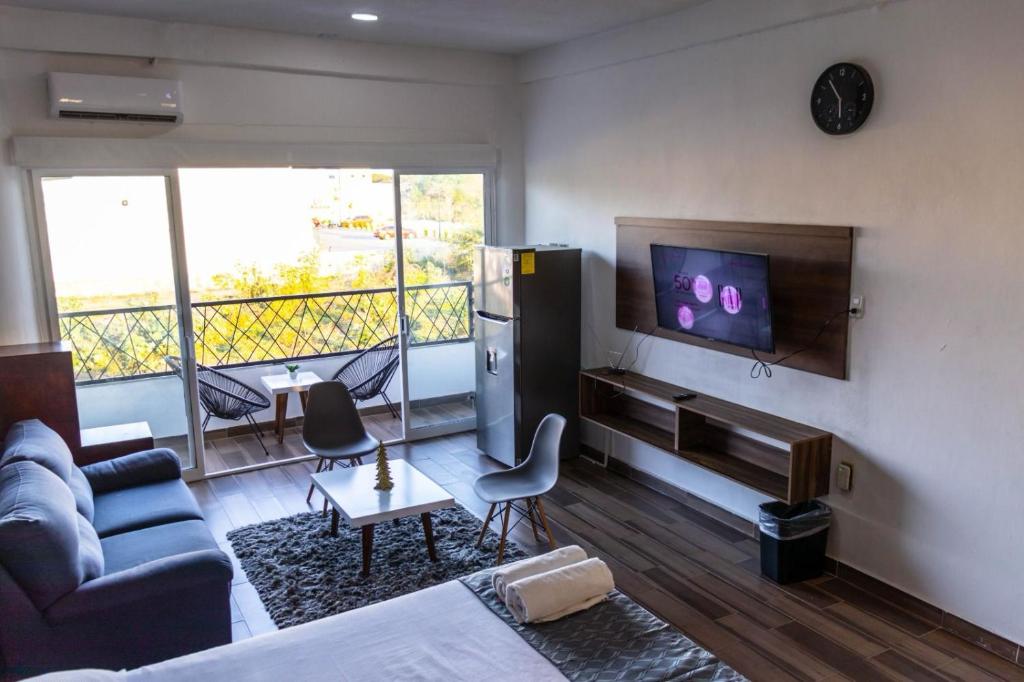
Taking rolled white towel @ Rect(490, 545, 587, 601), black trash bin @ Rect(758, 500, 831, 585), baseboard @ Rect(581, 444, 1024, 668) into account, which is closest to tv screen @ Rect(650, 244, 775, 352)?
black trash bin @ Rect(758, 500, 831, 585)

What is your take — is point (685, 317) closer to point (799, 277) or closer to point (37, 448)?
point (799, 277)

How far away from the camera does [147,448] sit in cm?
447

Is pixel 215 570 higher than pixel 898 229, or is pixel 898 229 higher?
pixel 898 229

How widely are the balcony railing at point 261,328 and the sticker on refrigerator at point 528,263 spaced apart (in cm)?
103

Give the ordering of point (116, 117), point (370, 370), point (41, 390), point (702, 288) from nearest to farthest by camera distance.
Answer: point (41, 390), point (702, 288), point (116, 117), point (370, 370)

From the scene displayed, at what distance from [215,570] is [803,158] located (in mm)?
3277

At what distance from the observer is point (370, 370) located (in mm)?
6395

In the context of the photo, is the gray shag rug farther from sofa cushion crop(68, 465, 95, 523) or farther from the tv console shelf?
the tv console shelf

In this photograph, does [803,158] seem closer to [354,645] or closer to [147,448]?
[354,645]

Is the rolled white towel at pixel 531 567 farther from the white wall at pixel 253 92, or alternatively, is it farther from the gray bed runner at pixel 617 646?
the white wall at pixel 253 92

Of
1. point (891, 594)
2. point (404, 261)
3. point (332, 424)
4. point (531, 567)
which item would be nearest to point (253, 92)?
point (404, 261)

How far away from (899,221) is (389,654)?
280cm

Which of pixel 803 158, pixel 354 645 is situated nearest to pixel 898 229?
pixel 803 158

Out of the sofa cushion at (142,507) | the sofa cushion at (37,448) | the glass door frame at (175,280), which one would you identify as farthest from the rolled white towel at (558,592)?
the glass door frame at (175,280)
